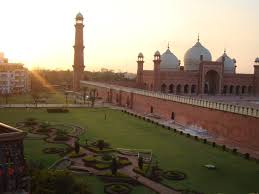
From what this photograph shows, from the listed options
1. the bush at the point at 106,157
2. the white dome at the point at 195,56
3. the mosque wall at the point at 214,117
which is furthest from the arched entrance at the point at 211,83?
the bush at the point at 106,157

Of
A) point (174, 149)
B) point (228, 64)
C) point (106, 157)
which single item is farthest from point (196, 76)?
point (106, 157)

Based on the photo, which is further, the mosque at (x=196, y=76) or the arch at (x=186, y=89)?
the arch at (x=186, y=89)

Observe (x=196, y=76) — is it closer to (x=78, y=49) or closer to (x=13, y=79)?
(x=78, y=49)

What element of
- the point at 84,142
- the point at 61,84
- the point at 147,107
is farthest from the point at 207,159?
the point at 61,84

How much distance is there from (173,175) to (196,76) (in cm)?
2657

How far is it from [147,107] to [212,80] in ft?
40.4

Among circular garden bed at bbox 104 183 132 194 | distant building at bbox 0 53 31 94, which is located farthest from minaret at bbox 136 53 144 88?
circular garden bed at bbox 104 183 132 194

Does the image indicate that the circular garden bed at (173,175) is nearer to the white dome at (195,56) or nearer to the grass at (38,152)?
the grass at (38,152)

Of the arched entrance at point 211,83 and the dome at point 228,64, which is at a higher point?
the dome at point 228,64

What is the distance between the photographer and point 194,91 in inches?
1537

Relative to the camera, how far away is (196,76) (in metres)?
38.6

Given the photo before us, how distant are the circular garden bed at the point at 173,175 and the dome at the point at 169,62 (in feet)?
91.0

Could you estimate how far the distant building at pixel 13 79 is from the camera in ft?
155

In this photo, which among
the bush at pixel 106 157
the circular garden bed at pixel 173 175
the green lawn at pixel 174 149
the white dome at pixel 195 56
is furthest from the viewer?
the white dome at pixel 195 56
